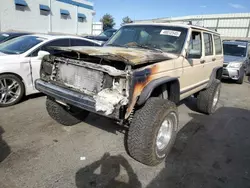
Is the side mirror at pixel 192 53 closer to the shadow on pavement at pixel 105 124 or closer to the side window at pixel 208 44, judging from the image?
the side window at pixel 208 44

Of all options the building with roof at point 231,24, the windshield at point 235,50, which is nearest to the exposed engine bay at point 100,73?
the windshield at point 235,50

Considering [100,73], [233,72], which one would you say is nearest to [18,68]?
[100,73]

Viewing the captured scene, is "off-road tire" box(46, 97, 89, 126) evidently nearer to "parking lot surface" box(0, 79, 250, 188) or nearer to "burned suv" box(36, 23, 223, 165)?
"burned suv" box(36, 23, 223, 165)

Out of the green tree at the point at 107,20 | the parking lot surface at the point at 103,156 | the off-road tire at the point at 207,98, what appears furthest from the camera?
the green tree at the point at 107,20

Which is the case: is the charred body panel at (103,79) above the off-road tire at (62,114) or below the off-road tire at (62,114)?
above

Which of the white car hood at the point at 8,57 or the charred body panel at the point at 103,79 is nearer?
the charred body panel at the point at 103,79

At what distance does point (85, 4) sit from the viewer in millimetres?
27078

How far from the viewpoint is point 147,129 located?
8.59ft

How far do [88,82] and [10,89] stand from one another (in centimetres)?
281

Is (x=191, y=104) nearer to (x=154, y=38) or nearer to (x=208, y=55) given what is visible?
(x=208, y=55)

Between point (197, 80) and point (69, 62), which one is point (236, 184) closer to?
point (197, 80)

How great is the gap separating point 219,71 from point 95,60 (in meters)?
3.87

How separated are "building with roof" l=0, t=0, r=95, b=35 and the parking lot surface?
17.4 meters

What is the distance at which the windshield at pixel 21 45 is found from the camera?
504cm
